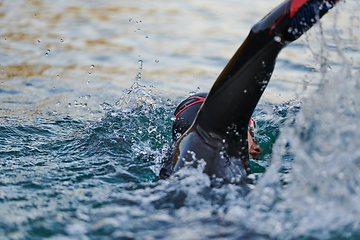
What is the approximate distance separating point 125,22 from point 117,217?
22.5ft

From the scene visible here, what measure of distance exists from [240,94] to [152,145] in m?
1.54

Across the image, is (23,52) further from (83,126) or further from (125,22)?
(83,126)

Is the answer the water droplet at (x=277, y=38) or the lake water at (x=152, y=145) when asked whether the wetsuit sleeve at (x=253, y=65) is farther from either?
the lake water at (x=152, y=145)

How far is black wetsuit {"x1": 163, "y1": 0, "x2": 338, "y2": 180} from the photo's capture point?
1.99 meters

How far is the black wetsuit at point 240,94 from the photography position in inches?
78.2

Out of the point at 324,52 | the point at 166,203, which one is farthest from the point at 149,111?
the point at 324,52

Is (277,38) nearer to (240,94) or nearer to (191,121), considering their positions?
(240,94)

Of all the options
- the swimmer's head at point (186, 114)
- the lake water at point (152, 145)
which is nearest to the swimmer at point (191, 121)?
the swimmer's head at point (186, 114)

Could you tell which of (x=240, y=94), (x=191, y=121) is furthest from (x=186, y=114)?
(x=240, y=94)

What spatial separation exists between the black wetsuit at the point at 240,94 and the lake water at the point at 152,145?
5.1 inches

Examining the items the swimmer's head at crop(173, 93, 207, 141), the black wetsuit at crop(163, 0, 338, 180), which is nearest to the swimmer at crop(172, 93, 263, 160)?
the swimmer's head at crop(173, 93, 207, 141)

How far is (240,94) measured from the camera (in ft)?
7.29

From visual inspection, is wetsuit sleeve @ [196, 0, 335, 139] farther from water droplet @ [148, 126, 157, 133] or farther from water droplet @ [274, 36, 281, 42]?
water droplet @ [148, 126, 157, 133]

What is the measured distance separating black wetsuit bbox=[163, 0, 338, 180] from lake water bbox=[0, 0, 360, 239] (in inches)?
5.1
